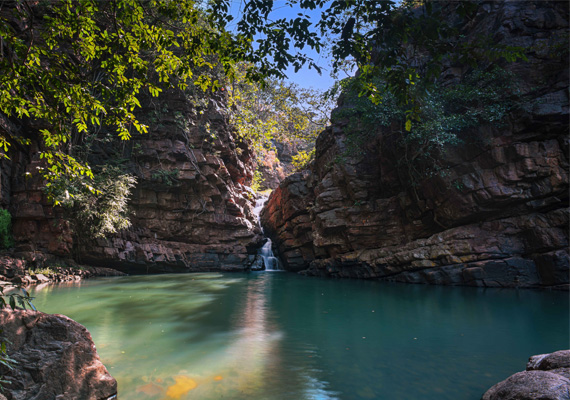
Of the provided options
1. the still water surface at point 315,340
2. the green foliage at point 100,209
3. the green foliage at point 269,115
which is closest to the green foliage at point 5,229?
the green foliage at point 100,209

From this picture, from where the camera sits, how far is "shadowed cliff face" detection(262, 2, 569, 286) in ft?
38.8

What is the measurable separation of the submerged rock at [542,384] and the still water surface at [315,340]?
829 millimetres

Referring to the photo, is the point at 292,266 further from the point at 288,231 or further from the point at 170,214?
the point at 170,214

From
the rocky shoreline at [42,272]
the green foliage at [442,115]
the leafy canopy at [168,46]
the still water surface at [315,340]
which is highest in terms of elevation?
the green foliage at [442,115]

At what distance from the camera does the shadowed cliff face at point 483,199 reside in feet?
38.8

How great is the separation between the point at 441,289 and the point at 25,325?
43.3 ft

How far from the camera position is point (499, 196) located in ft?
40.9

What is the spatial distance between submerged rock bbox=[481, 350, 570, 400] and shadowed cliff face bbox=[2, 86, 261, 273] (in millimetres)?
18663

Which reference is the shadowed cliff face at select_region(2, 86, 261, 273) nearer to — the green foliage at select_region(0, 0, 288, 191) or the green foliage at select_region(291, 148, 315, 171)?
the green foliage at select_region(291, 148, 315, 171)

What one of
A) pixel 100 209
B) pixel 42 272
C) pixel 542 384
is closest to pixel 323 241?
pixel 100 209

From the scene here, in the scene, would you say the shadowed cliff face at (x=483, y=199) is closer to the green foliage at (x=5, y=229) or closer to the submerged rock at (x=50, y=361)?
the submerged rock at (x=50, y=361)

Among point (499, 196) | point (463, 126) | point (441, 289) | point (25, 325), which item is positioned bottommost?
point (441, 289)

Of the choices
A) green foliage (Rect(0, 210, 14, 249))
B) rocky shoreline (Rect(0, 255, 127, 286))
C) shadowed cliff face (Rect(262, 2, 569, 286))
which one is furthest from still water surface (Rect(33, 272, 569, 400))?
green foliage (Rect(0, 210, 14, 249))

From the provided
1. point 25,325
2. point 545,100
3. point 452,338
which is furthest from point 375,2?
point 545,100
